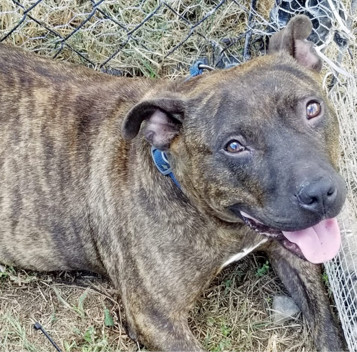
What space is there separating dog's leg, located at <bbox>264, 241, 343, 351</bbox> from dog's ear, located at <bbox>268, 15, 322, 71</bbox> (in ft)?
3.83

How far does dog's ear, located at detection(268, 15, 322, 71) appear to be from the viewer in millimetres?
3787

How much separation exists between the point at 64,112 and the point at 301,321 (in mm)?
1890

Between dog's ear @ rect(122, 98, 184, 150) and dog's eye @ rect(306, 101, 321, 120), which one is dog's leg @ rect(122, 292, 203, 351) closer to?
dog's ear @ rect(122, 98, 184, 150)

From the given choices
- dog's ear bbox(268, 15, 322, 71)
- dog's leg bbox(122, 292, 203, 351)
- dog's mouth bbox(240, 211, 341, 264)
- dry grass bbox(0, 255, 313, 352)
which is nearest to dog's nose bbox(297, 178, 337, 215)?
dog's mouth bbox(240, 211, 341, 264)

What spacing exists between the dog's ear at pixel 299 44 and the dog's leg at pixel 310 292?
117cm

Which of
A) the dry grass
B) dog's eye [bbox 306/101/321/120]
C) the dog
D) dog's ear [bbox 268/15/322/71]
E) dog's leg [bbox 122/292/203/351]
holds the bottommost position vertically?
the dry grass

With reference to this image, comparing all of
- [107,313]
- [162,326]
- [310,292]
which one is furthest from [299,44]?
[107,313]

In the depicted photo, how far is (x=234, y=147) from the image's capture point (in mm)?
3379

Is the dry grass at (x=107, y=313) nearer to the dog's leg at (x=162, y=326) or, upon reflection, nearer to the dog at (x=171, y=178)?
the dog at (x=171, y=178)

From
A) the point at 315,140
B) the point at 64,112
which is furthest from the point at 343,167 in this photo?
the point at 64,112

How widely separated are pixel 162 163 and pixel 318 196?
95 centimetres

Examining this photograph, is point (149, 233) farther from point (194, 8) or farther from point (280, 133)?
point (194, 8)

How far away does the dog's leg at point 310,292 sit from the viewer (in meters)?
4.22

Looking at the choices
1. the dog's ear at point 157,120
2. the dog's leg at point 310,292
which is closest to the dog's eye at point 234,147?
the dog's ear at point 157,120
